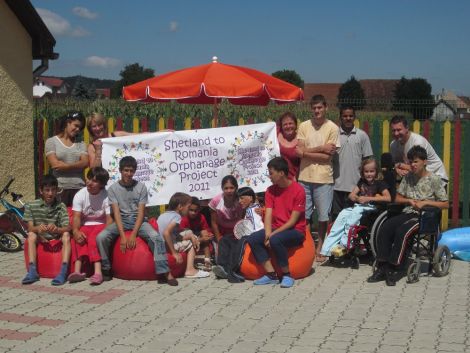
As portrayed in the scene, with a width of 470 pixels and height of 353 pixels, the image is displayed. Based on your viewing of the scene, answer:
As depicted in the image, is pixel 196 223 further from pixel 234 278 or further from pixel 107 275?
pixel 107 275

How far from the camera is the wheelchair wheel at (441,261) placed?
7840mm

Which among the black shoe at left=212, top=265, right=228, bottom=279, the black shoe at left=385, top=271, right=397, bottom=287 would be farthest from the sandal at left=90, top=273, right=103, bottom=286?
the black shoe at left=385, top=271, right=397, bottom=287

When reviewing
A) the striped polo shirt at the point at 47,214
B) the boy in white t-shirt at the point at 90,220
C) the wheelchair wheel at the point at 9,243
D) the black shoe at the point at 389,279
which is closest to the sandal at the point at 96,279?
the boy in white t-shirt at the point at 90,220

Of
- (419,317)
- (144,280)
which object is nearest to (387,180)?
(419,317)

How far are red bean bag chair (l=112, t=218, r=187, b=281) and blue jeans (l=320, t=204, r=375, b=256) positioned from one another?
1918 mm

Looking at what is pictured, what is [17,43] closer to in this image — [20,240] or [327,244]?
[20,240]

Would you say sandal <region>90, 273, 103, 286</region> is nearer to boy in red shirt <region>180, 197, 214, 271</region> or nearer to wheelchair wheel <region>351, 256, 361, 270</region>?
boy in red shirt <region>180, 197, 214, 271</region>

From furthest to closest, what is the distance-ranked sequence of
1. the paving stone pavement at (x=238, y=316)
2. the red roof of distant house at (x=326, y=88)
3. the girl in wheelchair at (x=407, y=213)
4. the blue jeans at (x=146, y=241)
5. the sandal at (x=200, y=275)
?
the red roof of distant house at (x=326, y=88), the sandal at (x=200, y=275), the blue jeans at (x=146, y=241), the girl in wheelchair at (x=407, y=213), the paving stone pavement at (x=238, y=316)

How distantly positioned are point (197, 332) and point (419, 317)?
83.0 inches

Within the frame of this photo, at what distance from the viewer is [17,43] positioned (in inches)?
443

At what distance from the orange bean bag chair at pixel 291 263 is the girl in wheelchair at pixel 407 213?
0.76 meters

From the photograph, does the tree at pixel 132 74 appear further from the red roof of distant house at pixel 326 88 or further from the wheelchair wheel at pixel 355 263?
the wheelchair wheel at pixel 355 263

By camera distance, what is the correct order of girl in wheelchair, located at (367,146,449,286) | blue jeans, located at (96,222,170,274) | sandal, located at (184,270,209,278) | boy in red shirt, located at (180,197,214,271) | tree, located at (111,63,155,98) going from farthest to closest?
tree, located at (111,63,155,98) → boy in red shirt, located at (180,197,214,271) → sandal, located at (184,270,209,278) → blue jeans, located at (96,222,170,274) → girl in wheelchair, located at (367,146,449,286)

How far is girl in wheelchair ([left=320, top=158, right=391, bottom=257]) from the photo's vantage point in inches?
324
